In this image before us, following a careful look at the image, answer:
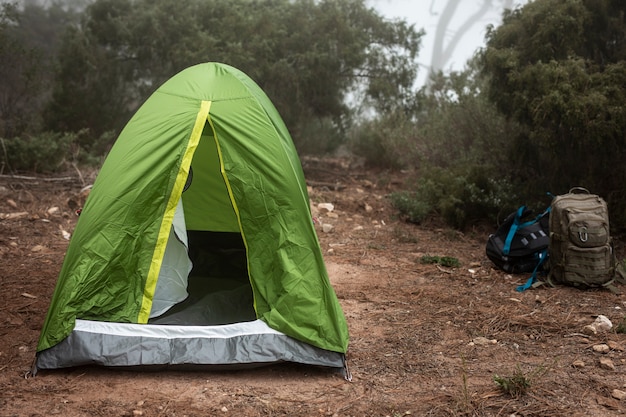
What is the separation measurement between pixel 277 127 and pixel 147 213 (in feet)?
3.73

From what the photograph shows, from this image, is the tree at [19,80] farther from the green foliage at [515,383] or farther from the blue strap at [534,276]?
the green foliage at [515,383]

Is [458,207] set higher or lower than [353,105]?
lower

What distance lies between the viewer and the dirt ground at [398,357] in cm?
335

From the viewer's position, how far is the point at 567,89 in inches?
252

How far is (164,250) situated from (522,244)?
350 centimetres

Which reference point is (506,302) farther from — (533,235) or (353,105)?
(353,105)

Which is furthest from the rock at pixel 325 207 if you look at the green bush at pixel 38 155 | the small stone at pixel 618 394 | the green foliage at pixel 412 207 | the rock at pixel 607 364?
the small stone at pixel 618 394

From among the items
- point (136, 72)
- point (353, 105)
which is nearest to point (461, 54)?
point (353, 105)

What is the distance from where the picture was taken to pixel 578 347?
164 inches

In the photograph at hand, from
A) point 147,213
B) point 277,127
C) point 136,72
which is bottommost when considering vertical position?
point 147,213

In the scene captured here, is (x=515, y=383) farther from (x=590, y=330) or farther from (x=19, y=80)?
(x=19, y=80)

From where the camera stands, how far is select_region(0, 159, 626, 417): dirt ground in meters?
3.35

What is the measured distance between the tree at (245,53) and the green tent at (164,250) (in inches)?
277

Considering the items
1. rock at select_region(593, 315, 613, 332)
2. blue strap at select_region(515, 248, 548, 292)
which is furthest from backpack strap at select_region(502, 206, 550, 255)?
rock at select_region(593, 315, 613, 332)
